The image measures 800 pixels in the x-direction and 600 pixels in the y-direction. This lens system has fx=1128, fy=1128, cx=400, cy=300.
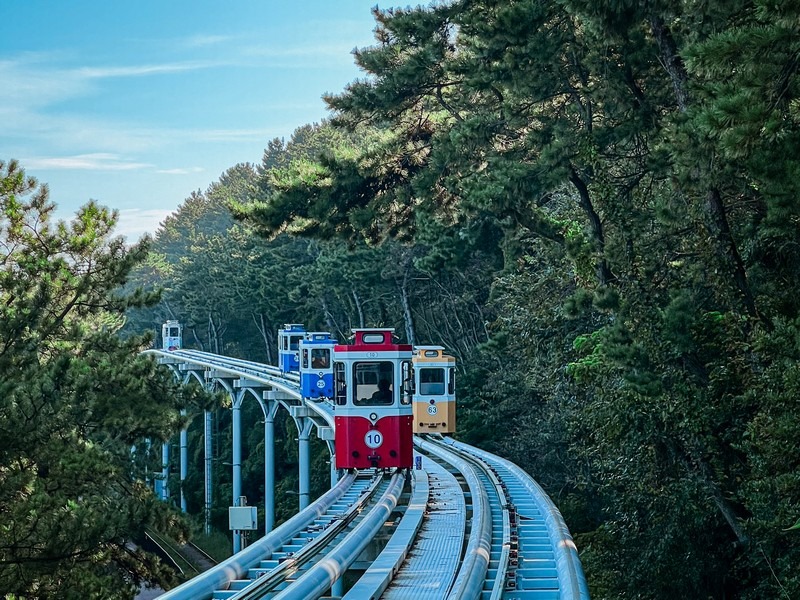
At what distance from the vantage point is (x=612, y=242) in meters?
15.1

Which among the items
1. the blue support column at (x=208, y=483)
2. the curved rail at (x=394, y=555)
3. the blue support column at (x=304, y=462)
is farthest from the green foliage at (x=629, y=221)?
Result: the blue support column at (x=208, y=483)

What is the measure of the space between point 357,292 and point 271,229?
1188 inches

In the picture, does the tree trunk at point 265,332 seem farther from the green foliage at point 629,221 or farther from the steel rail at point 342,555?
the steel rail at point 342,555

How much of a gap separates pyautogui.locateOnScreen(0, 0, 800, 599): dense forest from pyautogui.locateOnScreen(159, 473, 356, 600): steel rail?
12.3 feet

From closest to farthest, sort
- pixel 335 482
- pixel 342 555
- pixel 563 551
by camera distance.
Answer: pixel 563 551, pixel 342 555, pixel 335 482

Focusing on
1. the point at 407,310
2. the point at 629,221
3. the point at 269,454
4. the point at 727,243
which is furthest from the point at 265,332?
the point at 727,243

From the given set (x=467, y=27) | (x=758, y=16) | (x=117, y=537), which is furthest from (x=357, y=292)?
(x=758, y=16)

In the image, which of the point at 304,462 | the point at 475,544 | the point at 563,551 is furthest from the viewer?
the point at 304,462

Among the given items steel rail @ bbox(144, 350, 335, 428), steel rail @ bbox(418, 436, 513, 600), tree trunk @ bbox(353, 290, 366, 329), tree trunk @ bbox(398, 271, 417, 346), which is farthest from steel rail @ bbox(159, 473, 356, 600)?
tree trunk @ bbox(353, 290, 366, 329)

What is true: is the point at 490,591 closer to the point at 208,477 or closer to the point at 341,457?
the point at 341,457

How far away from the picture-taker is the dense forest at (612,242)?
10.7m

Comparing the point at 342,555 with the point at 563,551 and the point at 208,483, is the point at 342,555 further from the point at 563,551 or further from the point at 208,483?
the point at 208,483

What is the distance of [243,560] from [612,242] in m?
6.81

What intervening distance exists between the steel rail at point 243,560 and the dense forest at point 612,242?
12.3 ft
